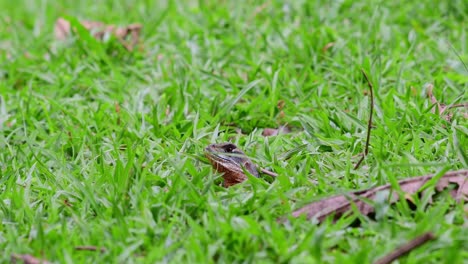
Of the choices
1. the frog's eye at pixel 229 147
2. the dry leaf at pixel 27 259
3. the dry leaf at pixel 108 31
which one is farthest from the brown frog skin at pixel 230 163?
the dry leaf at pixel 108 31

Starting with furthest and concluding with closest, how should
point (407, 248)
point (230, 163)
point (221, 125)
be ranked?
point (221, 125) < point (230, 163) < point (407, 248)

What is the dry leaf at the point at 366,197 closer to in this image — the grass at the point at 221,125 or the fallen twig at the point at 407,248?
the grass at the point at 221,125

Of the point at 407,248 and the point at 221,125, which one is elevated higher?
the point at 407,248

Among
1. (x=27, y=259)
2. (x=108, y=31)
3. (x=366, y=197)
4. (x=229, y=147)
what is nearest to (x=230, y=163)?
(x=229, y=147)

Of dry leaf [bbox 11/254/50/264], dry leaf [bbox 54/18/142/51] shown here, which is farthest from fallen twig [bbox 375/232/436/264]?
dry leaf [bbox 54/18/142/51]

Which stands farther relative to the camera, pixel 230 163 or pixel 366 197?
pixel 230 163

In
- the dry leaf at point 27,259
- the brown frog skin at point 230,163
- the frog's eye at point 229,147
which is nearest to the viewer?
the dry leaf at point 27,259

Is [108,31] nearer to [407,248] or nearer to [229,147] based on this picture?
[229,147]
